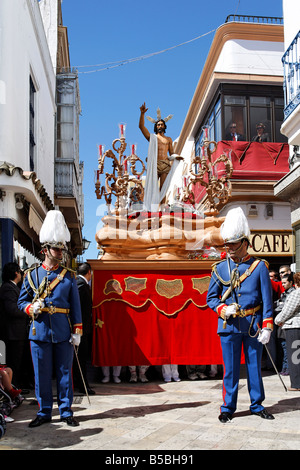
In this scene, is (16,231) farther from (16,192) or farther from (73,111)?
(73,111)

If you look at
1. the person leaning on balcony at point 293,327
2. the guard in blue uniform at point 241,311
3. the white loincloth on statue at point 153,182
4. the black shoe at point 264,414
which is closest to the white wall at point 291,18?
the white loincloth on statue at point 153,182

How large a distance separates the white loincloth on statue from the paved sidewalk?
389cm

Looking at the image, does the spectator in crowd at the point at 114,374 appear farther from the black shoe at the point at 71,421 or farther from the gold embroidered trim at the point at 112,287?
the black shoe at the point at 71,421

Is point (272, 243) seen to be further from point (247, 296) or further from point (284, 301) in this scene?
point (247, 296)

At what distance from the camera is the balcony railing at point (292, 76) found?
10.5m

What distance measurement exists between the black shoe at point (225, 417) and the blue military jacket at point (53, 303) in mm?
1660

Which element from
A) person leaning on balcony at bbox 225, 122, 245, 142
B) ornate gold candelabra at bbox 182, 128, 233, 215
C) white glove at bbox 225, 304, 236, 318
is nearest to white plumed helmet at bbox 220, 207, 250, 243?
white glove at bbox 225, 304, 236, 318

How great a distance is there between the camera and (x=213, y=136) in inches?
691

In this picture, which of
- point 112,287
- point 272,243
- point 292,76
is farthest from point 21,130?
point 272,243

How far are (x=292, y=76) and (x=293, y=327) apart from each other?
253 inches

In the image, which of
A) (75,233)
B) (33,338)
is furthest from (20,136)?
(75,233)

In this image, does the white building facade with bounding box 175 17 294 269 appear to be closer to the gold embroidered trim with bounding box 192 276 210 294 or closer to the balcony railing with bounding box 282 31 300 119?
the balcony railing with bounding box 282 31 300 119

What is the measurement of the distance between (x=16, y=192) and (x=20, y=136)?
4.58 feet

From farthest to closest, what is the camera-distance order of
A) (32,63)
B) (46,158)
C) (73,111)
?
(73,111), (46,158), (32,63)
